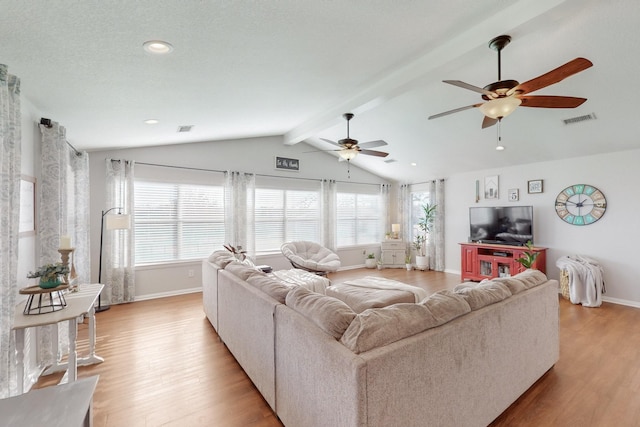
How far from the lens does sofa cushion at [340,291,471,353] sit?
53.1 inches

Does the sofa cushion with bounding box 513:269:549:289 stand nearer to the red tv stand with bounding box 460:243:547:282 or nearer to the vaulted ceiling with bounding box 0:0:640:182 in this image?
the vaulted ceiling with bounding box 0:0:640:182

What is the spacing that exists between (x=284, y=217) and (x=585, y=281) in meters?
5.48

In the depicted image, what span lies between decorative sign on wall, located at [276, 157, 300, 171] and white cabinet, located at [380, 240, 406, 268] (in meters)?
3.16

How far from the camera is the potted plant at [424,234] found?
732 centimetres

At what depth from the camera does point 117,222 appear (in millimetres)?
4078

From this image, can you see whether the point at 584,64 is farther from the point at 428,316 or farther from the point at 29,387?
the point at 29,387

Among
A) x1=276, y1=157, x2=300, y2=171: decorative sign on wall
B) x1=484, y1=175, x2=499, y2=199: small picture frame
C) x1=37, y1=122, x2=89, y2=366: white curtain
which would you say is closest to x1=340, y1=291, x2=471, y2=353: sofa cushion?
x1=37, y1=122, x2=89, y2=366: white curtain

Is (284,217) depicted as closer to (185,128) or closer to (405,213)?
(185,128)

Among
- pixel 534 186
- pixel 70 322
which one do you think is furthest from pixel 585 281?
pixel 70 322

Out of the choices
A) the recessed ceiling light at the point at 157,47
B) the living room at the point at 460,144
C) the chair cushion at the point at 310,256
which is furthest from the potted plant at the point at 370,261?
the recessed ceiling light at the point at 157,47

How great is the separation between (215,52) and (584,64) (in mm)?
2552

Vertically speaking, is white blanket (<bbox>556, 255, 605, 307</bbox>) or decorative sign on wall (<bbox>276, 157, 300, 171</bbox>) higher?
decorative sign on wall (<bbox>276, 157, 300, 171</bbox>)

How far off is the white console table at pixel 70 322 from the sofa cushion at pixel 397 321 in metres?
1.99

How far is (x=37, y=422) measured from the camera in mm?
953
